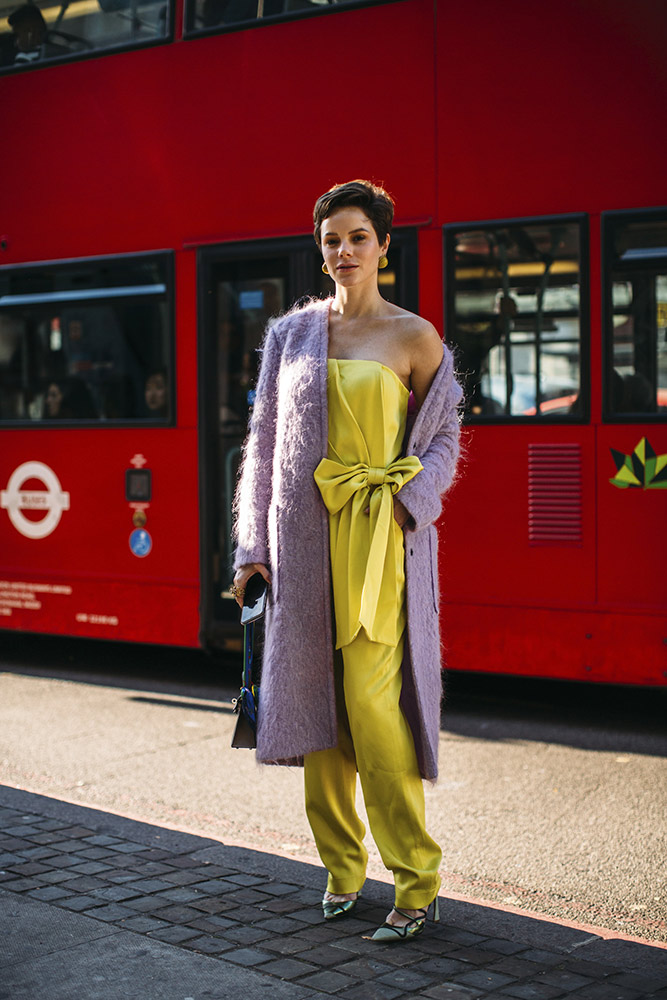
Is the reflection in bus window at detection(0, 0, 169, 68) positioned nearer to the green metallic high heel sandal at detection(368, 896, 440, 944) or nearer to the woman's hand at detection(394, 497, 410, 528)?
the woman's hand at detection(394, 497, 410, 528)

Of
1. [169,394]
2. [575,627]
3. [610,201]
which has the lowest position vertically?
[575,627]

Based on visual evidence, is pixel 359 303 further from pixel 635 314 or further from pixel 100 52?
pixel 100 52

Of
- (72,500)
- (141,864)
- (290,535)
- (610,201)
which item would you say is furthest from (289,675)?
(72,500)

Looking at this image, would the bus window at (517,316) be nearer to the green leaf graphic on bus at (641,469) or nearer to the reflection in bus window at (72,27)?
the green leaf graphic on bus at (641,469)

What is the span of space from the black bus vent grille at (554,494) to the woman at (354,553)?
253 cm

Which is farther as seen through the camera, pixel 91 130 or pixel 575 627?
pixel 91 130

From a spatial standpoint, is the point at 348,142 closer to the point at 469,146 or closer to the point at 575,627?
the point at 469,146

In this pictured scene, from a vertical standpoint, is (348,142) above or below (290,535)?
above

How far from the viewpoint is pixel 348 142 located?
6.96m

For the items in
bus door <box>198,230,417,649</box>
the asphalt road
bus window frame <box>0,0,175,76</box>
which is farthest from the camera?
bus window frame <box>0,0,175,76</box>

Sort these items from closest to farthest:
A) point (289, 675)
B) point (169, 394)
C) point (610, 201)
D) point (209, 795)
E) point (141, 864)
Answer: point (289, 675), point (141, 864), point (209, 795), point (610, 201), point (169, 394)

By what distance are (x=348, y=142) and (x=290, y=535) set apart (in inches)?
147

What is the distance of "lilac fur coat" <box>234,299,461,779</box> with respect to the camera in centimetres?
378

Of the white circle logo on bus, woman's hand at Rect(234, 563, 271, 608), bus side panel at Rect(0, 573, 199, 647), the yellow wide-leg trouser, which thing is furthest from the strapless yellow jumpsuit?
the white circle logo on bus
